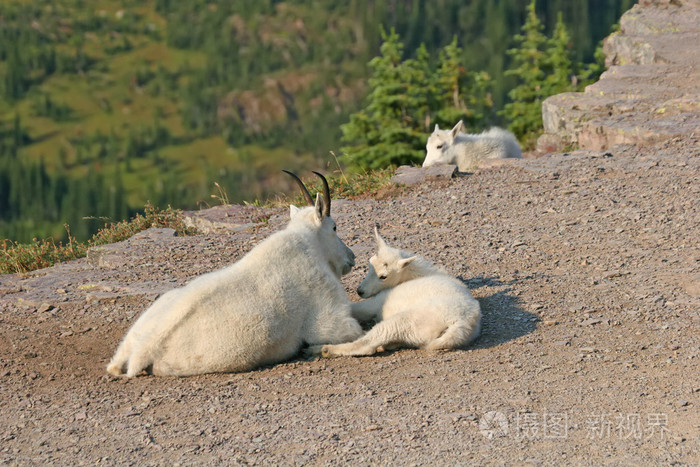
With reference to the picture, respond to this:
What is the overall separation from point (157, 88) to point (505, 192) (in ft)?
525

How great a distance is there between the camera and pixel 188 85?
535 ft

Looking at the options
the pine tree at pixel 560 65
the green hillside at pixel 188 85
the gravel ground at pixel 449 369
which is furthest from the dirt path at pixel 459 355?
the green hillside at pixel 188 85

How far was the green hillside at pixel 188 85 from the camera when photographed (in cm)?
11412

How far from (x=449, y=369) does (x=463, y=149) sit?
9.43 metres

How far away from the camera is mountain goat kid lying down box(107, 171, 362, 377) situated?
267 inches

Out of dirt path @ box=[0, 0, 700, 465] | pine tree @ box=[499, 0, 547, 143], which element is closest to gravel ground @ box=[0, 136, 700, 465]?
dirt path @ box=[0, 0, 700, 465]

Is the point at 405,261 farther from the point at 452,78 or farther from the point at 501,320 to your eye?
the point at 452,78

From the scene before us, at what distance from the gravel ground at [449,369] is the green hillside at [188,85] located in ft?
255

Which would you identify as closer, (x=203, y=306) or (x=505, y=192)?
(x=203, y=306)

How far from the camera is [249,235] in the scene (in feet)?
39.4

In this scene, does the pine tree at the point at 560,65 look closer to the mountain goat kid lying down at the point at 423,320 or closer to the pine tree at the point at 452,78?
the pine tree at the point at 452,78

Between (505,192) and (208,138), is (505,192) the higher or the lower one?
the higher one

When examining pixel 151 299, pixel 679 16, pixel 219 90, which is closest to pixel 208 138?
pixel 219 90

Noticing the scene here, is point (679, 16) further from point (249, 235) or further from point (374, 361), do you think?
point (374, 361)
